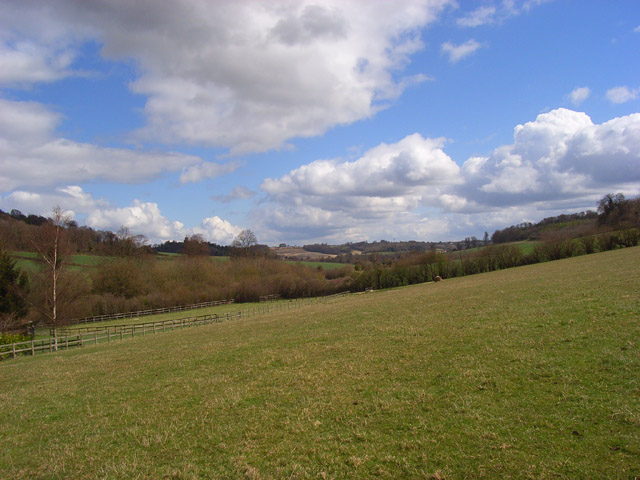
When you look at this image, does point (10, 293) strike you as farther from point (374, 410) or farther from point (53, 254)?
point (374, 410)

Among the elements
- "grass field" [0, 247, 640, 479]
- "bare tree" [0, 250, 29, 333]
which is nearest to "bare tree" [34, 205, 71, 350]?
"bare tree" [0, 250, 29, 333]

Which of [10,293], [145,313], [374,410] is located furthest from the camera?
[145,313]

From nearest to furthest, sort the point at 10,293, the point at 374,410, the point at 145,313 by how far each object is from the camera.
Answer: the point at 374,410 → the point at 10,293 → the point at 145,313

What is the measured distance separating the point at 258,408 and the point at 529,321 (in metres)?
10.6

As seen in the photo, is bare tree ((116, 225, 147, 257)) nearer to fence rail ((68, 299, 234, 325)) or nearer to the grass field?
fence rail ((68, 299, 234, 325))

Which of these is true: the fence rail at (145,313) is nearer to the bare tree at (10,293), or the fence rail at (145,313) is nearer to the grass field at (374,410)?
the bare tree at (10,293)

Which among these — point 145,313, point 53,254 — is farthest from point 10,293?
point 145,313

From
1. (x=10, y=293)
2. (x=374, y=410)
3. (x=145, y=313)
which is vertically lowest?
(x=145, y=313)

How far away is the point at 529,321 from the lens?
14078 mm

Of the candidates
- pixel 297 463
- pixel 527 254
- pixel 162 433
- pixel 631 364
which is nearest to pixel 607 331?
pixel 631 364

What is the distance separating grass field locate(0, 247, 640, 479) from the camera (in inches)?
243

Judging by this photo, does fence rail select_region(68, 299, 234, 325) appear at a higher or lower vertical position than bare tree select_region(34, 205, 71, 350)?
lower

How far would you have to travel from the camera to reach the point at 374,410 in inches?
329

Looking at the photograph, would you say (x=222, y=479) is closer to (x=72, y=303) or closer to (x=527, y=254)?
(x=72, y=303)
